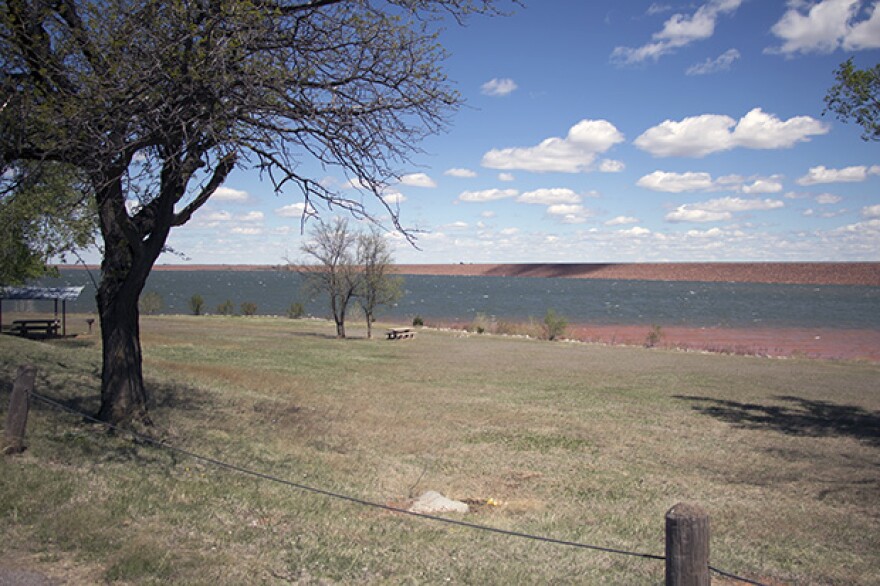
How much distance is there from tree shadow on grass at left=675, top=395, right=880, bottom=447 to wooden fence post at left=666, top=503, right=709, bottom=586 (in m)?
12.8

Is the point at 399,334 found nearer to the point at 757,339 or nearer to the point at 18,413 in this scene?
the point at 757,339

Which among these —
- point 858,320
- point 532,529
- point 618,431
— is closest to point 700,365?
point 618,431

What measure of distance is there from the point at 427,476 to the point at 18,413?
5430mm

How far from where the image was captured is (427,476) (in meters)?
9.97

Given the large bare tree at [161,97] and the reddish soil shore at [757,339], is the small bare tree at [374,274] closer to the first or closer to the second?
the reddish soil shore at [757,339]

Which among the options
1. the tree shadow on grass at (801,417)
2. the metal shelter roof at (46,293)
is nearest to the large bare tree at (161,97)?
the tree shadow on grass at (801,417)

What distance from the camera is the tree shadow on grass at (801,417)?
14773 mm

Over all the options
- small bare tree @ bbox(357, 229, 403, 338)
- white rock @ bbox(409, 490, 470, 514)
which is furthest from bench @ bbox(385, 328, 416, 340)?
white rock @ bbox(409, 490, 470, 514)

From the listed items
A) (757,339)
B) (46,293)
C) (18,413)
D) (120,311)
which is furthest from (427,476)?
(757,339)

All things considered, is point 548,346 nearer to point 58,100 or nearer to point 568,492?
point 568,492

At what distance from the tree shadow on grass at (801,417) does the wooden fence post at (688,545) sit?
42.1 feet

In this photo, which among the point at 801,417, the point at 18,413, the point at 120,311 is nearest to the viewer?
the point at 18,413

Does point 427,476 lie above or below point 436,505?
below

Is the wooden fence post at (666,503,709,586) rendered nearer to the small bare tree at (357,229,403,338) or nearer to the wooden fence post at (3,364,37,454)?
the wooden fence post at (3,364,37,454)
